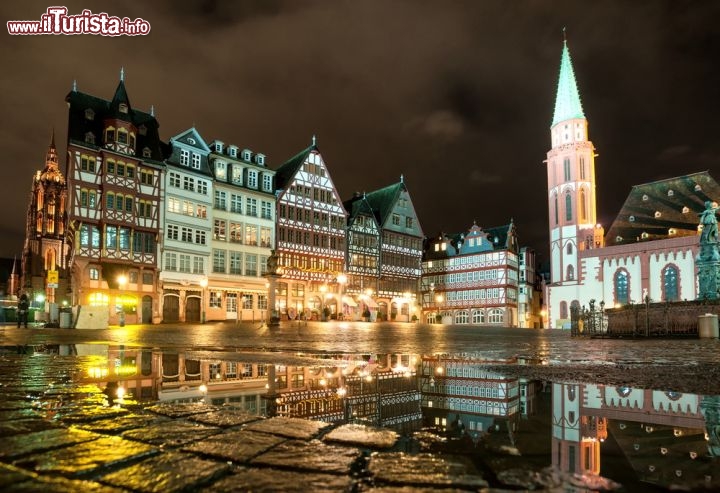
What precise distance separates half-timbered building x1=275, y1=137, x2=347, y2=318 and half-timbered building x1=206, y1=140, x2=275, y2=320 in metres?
1.76

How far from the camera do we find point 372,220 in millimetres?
58500

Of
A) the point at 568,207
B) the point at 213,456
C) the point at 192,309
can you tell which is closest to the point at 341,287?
the point at 192,309

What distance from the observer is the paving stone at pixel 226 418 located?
3.09 metres

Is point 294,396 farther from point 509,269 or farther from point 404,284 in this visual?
point 509,269

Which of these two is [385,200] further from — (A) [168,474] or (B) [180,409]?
(A) [168,474]

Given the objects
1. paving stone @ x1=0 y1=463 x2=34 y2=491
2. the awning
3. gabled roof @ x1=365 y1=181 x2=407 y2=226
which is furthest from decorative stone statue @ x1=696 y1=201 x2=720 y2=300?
gabled roof @ x1=365 y1=181 x2=407 y2=226

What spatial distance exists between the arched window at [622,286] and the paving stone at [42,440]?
57554 mm

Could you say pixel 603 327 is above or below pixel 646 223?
below

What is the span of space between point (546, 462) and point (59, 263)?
104321mm

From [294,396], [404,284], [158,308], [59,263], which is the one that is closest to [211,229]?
[158,308]

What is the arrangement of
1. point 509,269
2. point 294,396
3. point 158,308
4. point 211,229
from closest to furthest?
point 294,396, point 158,308, point 211,229, point 509,269

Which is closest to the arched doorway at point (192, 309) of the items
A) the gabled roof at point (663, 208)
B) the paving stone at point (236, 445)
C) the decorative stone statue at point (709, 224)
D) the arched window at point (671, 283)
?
the decorative stone statue at point (709, 224)

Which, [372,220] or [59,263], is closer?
[372,220]

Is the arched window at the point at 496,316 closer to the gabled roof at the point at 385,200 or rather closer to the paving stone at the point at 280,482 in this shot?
the gabled roof at the point at 385,200
